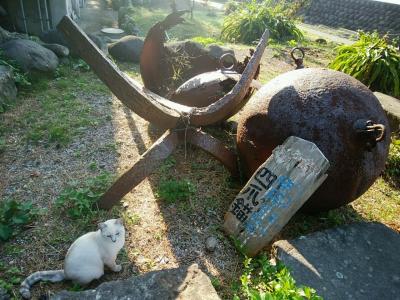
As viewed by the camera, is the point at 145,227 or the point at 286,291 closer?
the point at 286,291

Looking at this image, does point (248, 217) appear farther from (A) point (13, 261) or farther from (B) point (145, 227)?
(A) point (13, 261)

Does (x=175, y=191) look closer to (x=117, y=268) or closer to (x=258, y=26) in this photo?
(x=117, y=268)

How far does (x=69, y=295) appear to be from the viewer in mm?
2102

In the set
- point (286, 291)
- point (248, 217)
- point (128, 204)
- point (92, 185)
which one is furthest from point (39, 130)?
point (286, 291)

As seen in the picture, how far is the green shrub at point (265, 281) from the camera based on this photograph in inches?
87.0

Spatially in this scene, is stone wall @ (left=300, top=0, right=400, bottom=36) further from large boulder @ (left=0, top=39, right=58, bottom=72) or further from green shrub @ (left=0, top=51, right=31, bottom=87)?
green shrub @ (left=0, top=51, right=31, bottom=87)

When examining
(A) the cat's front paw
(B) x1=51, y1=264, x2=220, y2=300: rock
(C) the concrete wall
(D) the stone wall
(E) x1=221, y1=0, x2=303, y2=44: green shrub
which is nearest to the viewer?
(B) x1=51, y1=264, x2=220, y2=300: rock

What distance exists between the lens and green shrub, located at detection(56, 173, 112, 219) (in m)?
3.08

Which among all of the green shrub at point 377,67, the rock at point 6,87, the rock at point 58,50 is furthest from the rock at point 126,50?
the green shrub at point 377,67

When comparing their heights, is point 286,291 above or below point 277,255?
above

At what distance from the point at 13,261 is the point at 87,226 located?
625 mm

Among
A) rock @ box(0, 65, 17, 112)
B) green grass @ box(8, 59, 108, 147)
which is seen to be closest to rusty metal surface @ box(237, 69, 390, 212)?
green grass @ box(8, 59, 108, 147)

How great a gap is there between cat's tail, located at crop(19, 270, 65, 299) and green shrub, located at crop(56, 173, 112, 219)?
668mm

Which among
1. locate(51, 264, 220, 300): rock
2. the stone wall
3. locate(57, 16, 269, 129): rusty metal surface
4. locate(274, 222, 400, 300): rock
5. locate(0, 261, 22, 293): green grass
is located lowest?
the stone wall
